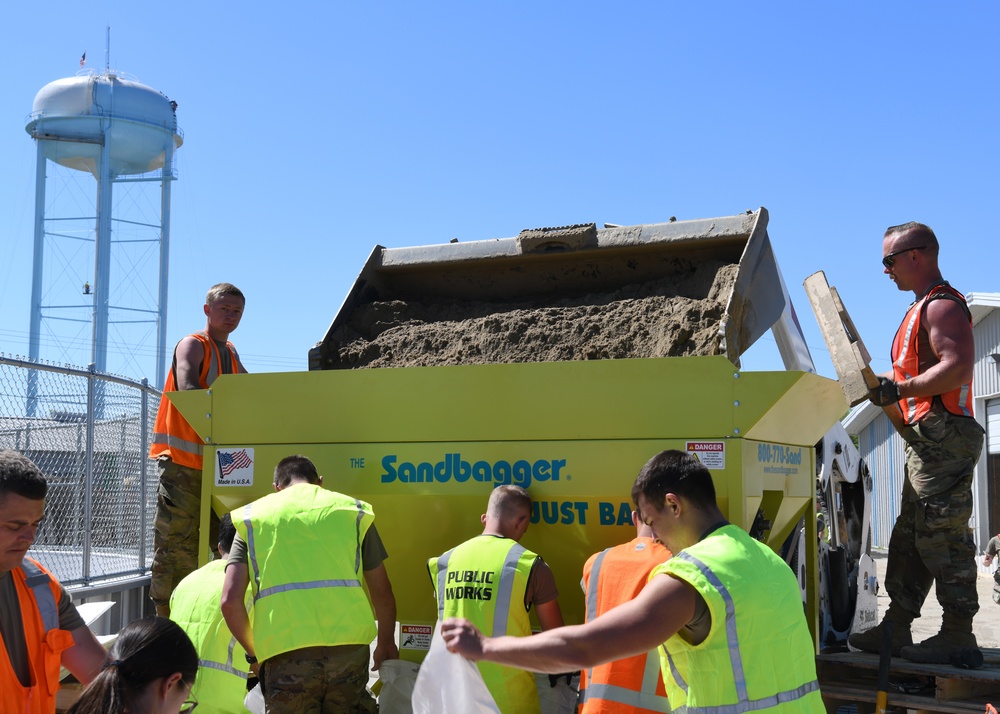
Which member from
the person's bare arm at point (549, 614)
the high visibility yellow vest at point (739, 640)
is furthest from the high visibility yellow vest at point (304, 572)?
the high visibility yellow vest at point (739, 640)

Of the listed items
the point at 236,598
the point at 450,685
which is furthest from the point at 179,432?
the point at 450,685

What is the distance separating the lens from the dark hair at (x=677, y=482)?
2512mm

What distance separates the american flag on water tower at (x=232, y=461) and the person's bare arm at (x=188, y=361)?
64 cm

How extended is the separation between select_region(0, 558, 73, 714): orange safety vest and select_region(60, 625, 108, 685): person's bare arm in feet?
0.08

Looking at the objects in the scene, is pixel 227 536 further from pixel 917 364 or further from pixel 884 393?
pixel 917 364

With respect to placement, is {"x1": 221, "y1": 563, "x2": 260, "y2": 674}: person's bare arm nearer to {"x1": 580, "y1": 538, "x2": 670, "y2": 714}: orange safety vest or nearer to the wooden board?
{"x1": 580, "y1": 538, "x2": 670, "y2": 714}: orange safety vest

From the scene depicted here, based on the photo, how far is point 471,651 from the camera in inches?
87.9

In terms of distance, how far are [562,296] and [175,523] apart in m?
2.34

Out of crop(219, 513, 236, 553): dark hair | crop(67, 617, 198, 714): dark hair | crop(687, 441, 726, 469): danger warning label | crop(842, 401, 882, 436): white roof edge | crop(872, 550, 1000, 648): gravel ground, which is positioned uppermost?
crop(842, 401, 882, 436): white roof edge

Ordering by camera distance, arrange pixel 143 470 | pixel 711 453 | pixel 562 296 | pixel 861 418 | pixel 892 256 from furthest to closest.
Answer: pixel 861 418, pixel 143 470, pixel 562 296, pixel 892 256, pixel 711 453

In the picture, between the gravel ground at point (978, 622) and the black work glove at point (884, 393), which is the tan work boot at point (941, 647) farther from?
the gravel ground at point (978, 622)

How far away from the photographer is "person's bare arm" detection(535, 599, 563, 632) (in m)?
3.63

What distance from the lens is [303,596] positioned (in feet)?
11.8

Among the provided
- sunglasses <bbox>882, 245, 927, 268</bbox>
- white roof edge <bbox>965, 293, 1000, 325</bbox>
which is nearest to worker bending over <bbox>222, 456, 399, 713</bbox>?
sunglasses <bbox>882, 245, 927, 268</bbox>
